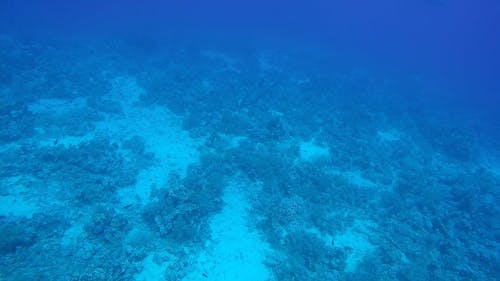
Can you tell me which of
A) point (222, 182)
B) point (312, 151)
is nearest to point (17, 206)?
point (222, 182)

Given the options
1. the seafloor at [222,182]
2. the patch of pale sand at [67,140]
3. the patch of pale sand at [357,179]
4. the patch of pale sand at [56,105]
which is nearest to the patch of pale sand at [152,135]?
the seafloor at [222,182]

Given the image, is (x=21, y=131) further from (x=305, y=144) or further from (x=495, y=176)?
(x=495, y=176)

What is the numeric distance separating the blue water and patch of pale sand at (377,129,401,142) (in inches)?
4.9

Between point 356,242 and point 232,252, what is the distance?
16.4 feet

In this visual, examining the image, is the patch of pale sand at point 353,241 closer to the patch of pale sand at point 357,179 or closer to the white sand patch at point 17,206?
the patch of pale sand at point 357,179

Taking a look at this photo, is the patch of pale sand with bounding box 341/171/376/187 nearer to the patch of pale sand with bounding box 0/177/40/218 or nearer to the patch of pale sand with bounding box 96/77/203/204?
the patch of pale sand with bounding box 96/77/203/204

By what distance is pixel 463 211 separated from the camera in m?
13.4

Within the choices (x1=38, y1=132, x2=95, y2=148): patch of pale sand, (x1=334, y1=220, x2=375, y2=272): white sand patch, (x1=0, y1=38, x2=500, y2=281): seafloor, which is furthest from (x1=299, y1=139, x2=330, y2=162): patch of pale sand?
(x1=38, y1=132, x2=95, y2=148): patch of pale sand

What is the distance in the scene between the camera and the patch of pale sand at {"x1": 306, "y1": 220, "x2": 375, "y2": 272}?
1005 centimetres

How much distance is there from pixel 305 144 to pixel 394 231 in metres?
6.74

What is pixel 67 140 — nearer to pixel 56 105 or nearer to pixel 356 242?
pixel 56 105

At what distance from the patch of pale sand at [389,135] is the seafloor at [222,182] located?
0.17m

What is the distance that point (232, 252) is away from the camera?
30.9 ft

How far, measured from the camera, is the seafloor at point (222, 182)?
8.97 meters
